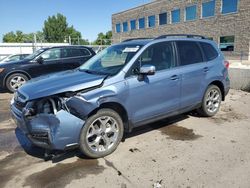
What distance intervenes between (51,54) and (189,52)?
5978 mm

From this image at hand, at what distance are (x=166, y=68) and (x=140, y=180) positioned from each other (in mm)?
2148

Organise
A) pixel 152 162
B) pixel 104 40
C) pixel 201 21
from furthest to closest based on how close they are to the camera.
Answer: pixel 104 40, pixel 201 21, pixel 152 162

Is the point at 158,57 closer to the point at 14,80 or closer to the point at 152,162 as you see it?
the point at 152,162

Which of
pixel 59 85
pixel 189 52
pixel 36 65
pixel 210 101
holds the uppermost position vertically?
pixel 189 52

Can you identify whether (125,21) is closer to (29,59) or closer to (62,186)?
(29,59)

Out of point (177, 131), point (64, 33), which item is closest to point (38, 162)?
point (177, 131)

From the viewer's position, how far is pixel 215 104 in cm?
575

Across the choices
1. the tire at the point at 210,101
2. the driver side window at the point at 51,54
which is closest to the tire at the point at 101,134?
the tire at the point at 210,101

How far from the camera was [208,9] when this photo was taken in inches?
1040

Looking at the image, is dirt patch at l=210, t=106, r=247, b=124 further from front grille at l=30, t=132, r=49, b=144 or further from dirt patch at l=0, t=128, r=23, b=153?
dirt patch at l=0, t=128, r=23, b=153

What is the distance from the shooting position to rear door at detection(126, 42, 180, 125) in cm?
405

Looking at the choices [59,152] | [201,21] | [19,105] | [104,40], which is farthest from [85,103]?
[104,40]

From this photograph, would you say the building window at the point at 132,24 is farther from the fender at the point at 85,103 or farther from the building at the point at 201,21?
the fender at the point at 85,103

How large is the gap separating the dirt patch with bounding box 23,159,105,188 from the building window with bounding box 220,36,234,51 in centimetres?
2431
